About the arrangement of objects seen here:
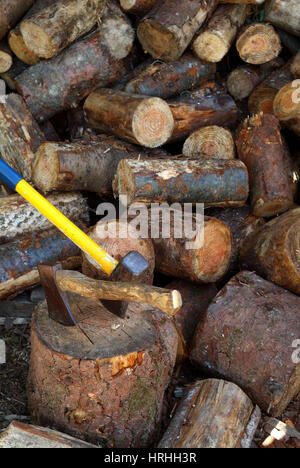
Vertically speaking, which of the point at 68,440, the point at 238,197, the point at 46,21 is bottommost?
the point at 68,440

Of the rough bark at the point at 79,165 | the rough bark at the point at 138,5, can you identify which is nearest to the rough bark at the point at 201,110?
the rough bark at the point at 79,165

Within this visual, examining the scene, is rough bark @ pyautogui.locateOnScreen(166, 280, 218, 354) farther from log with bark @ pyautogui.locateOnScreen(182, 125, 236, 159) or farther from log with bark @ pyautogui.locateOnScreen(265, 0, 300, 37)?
log with bark @ pyautogui.locateOnScreen(265, 0, 300, 37)

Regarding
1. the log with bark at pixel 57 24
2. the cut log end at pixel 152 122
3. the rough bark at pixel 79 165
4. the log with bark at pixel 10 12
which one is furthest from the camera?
the log with bark at pixel 10 12

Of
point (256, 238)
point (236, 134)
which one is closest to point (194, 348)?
point (256, 238)

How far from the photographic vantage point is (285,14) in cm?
428

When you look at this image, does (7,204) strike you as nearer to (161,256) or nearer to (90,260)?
(90,260)

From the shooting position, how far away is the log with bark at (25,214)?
3648 millimetres

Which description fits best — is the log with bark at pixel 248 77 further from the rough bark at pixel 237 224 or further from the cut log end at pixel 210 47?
the rough bark at pixel 237 224

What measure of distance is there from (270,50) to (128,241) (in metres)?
2.37

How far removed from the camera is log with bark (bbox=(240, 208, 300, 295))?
10.5ft

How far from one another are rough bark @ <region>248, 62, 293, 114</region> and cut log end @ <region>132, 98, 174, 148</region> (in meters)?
0.87

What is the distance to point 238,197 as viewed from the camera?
150 inches

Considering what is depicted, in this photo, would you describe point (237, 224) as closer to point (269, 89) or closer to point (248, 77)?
point (269, 89)

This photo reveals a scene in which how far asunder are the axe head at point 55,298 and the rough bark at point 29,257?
948 mm
